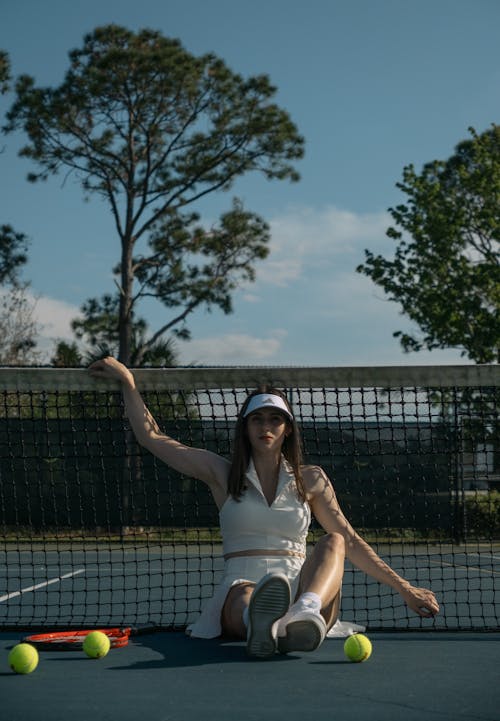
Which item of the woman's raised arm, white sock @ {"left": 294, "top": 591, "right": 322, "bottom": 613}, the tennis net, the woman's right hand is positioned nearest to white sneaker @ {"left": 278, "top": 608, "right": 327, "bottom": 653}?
white sock @ {"left": 294, "top": 591, "right": 322, "bottom": 613}

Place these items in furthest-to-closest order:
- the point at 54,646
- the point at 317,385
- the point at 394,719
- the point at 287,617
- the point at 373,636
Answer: the point at 317,385, the point at 373,636, the point at 54,646, the point at 287,617, the point at 394,719

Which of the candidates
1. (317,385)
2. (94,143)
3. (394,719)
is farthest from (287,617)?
(94,143)

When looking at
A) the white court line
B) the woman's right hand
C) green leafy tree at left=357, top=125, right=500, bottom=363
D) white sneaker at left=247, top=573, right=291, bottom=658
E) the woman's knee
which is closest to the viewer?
white sneaker at left=247, top=573, right=291, bottom=658

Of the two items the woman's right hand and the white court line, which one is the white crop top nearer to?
the woman's right hand

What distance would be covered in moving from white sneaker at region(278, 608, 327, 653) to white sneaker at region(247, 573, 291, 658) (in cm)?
7

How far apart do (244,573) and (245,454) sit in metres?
0.62

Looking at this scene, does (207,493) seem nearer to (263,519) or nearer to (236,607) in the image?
(263,519)

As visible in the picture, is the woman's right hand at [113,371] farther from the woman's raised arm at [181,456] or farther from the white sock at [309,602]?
the white sock at [309,602]

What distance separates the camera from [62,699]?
382cm

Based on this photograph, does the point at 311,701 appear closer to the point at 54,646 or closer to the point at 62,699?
the point at 62,699

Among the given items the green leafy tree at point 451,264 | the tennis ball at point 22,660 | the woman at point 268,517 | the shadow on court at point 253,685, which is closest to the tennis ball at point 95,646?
the shadow on court at point 253,685

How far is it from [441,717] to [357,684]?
0.67 metres

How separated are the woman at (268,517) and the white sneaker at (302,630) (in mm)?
241

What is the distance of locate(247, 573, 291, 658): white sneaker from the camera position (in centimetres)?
424
